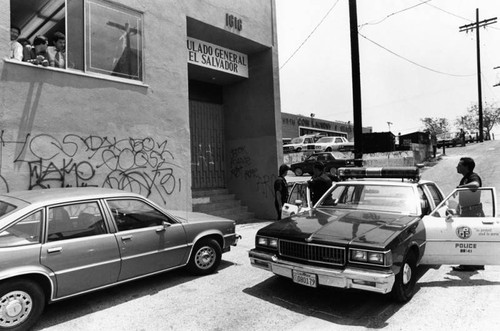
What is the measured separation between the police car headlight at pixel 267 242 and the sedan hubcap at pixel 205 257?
43.2 inches

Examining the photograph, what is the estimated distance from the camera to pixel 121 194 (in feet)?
15.3

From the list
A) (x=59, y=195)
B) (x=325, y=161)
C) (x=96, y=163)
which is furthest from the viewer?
(x=325, y=161)

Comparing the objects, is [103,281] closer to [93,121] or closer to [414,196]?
[93,121]

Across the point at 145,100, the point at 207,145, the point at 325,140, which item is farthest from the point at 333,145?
the point at 145,100

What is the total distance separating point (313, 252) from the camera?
13.5 feet

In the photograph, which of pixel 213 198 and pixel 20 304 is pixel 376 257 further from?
Answer: pixel 213 198

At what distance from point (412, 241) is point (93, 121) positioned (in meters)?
6.04

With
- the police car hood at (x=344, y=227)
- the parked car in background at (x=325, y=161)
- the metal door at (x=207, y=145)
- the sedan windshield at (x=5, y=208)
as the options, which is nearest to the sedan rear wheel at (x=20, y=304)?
the sedan windshield at (x=5, y=208)

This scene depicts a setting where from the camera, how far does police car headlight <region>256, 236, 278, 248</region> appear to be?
14.8ft

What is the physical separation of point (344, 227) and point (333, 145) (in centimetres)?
2057

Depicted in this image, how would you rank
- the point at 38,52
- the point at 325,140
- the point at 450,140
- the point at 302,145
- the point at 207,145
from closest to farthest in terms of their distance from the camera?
1. the point at 38,52
2. the point at 207,145
3. the point at 325,140
4. the point at 302,145
5. the point at 450,140

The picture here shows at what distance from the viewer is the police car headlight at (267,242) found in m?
4.51

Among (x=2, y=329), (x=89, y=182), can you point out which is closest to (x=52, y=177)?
(x=89, y=182)

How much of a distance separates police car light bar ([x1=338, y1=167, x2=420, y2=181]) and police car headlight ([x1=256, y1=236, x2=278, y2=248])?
2090mm
